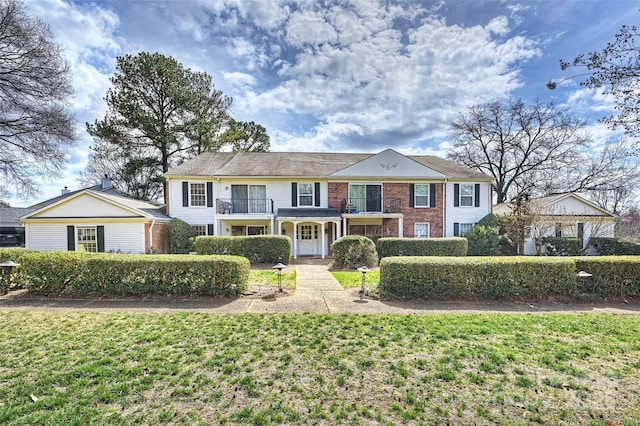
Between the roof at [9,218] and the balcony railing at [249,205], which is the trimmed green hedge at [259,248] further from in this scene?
the roof at [9,218]

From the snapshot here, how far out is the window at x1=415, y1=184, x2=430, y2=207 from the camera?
19.2 metres

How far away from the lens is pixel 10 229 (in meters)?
32.2

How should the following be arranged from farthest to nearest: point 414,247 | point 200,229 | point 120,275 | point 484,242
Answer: point 200,229 → point 484,242 → point 414,247 → point 120,275

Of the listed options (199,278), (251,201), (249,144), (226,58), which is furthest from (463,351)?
(249,144)

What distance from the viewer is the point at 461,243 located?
589 inches

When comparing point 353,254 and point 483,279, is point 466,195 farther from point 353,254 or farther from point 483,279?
point 483,279

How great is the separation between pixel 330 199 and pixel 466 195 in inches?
365

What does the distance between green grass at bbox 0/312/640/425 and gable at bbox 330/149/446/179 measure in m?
13.8

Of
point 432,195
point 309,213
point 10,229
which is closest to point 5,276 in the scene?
point 309,213

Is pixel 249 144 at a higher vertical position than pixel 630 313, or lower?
higher

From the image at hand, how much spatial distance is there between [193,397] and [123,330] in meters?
2.92

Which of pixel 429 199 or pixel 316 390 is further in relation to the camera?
pixel 429 199

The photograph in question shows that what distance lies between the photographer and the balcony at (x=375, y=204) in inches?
736

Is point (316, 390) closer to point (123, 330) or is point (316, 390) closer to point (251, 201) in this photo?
point (123, 330)
